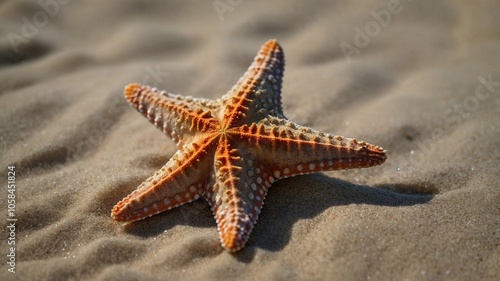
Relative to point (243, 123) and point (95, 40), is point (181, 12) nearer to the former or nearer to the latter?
point (95, 40)

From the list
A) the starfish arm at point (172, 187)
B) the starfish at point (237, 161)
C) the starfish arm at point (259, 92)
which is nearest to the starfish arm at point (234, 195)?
the starfish at point (237, 161)

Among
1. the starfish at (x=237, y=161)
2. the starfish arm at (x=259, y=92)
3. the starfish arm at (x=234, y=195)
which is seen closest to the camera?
the starfish arm at (x=234, y=195)

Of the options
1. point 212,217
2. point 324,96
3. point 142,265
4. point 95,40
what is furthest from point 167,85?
point 142,265

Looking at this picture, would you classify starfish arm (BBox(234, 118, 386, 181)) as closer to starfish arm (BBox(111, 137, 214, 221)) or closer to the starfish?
the starfish

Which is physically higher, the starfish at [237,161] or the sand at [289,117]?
the starfish at [237,161]

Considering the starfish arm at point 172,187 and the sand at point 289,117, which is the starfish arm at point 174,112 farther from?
the sand at point 289,117

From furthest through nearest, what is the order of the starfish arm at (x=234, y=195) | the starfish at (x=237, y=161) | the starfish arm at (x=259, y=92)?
the starfish arm at (x=259, y=92)
the starfish at (x=237, y=161)
the starfish arm at (x=234, y=195)
